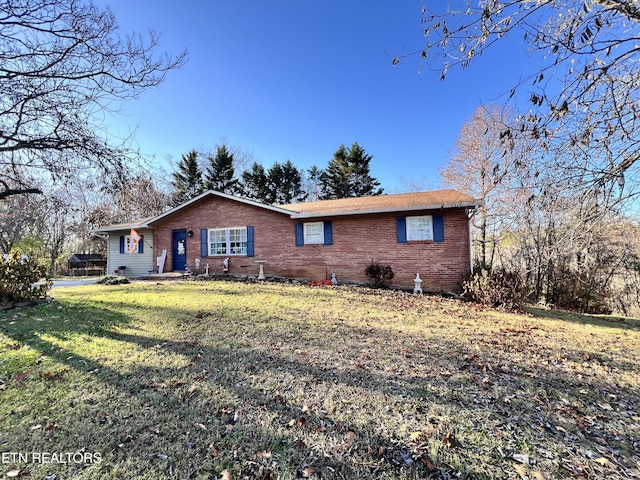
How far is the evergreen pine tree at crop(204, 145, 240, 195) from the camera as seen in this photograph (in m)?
27.6

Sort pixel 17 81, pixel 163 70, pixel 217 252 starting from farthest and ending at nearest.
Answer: pixel 217 252, pixel 163 70, pixel 17 81

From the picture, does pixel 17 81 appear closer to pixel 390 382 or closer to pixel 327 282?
pixel 390 382

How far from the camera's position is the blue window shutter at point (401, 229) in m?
10.9

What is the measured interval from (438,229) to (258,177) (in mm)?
21848

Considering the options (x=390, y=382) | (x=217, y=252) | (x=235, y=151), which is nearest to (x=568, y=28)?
(x=390, y=382)

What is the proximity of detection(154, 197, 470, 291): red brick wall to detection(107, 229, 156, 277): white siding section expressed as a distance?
0.90 meters

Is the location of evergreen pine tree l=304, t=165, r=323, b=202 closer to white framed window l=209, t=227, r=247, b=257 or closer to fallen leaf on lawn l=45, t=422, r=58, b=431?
white framed window l=209, t=227, r=247, b=257

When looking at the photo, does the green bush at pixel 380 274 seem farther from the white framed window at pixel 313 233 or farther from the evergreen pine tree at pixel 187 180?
the evergreen pine tree at pixel 187 180

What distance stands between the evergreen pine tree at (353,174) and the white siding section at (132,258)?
17428mm

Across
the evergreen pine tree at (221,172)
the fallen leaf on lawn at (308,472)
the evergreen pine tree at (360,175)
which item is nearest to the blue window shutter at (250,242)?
the fallen leaf on lawn at (308,472)

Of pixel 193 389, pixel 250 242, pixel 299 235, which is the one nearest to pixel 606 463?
pixel 193 389

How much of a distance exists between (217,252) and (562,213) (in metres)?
12.8

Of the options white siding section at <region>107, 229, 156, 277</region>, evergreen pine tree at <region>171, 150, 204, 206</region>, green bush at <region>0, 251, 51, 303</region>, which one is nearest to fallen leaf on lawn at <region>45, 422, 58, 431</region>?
green bush at <region>0, 251, 51, 303</region>

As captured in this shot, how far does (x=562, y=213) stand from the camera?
177 inches
